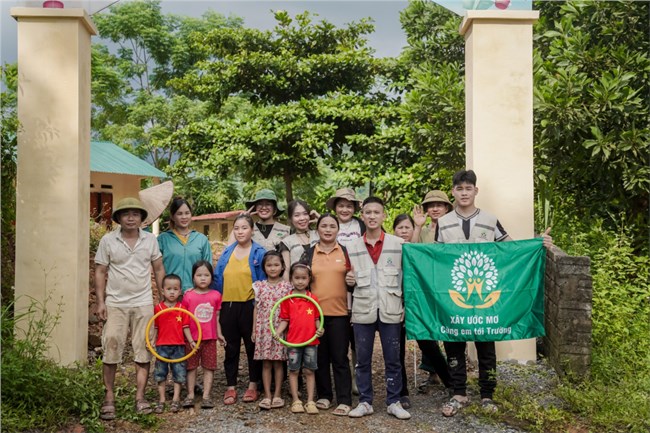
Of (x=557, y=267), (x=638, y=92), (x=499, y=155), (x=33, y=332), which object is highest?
(x=638, y=92)

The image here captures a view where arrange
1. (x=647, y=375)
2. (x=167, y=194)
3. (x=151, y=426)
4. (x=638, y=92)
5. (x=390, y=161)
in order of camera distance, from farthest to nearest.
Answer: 1. (x=390, y=161)
2. (x=638, y=92)
3. (x=167, y=194)
4. (x=647, y=375)
5. (x=151, y=426)

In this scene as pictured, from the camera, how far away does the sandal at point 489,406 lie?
5172 millimetres

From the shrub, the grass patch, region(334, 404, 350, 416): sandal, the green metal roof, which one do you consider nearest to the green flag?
region(334, 404, 350, 416): sandal

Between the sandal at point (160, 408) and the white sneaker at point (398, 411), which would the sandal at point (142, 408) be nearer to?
the sandal at point (160, 408)

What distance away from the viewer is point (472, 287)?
5.50 m

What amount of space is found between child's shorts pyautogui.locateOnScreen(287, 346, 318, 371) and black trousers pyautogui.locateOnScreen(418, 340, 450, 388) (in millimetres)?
1051

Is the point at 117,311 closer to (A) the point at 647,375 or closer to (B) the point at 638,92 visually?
(A) the point at 647,375

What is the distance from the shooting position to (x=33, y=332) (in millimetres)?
5996

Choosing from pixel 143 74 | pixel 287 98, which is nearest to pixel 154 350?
pixel 287 98

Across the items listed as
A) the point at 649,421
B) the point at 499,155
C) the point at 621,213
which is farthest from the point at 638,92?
the point at 649,421

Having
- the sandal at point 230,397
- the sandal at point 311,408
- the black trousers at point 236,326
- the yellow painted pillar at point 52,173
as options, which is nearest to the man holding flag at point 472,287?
the sandal at point 311,408

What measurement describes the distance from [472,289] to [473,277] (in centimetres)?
10

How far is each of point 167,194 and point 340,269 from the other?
2131 millimetres

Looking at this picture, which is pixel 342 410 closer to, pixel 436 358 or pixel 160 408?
pixel 436 358
